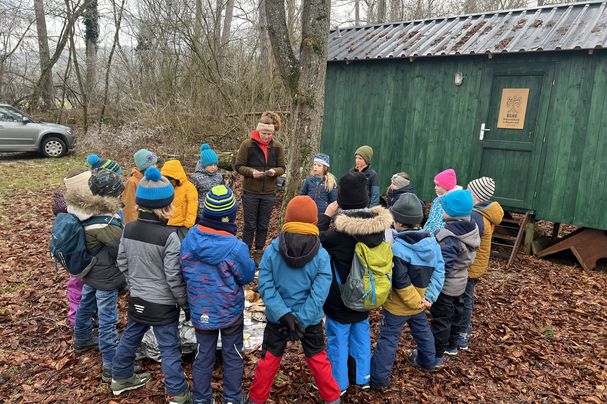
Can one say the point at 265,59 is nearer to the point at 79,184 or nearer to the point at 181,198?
the point at 181,198

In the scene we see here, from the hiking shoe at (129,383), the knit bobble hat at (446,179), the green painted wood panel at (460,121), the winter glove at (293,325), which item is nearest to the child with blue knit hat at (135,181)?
the hiking shoe at (129,383)

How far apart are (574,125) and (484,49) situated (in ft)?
5.99

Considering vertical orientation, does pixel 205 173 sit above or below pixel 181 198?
above

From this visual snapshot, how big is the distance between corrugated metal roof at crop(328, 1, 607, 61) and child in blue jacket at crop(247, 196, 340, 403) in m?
5.43

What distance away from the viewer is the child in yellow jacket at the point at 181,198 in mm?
4246

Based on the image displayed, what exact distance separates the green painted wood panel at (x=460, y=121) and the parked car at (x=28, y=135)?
10044 mm

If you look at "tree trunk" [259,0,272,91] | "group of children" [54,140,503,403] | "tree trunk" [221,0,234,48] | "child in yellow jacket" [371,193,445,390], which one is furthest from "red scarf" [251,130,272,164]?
"tree trunk" [221,0,234,48]

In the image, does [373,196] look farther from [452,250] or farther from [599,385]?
[599,385]

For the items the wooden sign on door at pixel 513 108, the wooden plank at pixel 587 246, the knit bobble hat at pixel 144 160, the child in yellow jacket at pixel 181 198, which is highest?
the wooden sign on door at pixel 513 108

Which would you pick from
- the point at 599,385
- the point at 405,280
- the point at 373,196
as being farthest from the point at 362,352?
the point at 373,196

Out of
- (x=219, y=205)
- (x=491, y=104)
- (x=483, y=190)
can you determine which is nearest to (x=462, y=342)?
(x=483, y=190)

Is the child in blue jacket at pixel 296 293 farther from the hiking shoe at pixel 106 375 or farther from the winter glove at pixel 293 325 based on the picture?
the hiking shoe at pixel 106 375

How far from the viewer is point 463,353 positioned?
409 cm

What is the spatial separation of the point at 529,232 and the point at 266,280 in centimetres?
567
